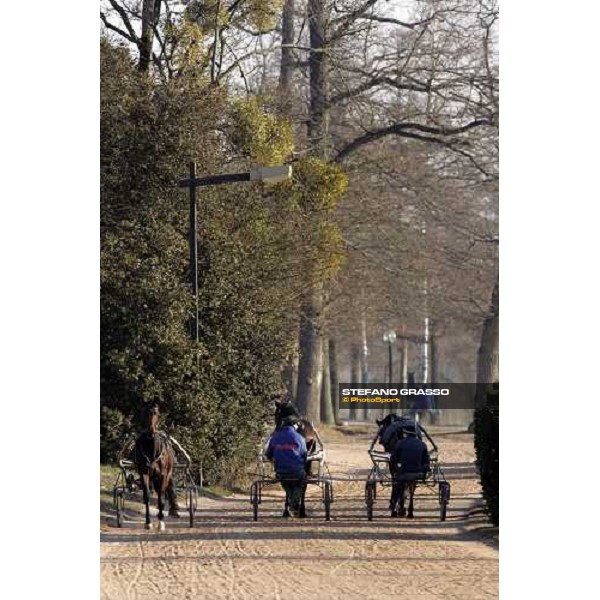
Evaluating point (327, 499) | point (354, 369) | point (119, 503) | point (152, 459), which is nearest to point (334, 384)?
point (354, 369)

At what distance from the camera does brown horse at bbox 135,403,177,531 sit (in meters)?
14.9

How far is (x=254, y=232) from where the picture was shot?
1780 centimetres

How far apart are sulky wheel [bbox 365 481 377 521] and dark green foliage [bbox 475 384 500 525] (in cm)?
108

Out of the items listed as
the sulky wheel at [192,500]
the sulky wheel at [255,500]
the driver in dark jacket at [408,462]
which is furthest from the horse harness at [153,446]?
the driver in dark jacket at [408,462]

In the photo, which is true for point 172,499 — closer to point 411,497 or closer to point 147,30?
point 411,497

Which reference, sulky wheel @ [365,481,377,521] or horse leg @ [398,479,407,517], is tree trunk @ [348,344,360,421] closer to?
sulky wheel @ [365,481,377,521]

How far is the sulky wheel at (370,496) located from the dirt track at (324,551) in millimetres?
109

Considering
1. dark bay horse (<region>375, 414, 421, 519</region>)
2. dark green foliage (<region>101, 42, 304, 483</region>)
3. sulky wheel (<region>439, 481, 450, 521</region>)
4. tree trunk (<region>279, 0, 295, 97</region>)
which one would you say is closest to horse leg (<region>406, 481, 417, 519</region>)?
dark bay horse (<region>375, 414, 421, 519</region>)

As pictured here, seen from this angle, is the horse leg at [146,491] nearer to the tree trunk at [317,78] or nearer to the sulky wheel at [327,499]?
the sulky wheel at [327,499]

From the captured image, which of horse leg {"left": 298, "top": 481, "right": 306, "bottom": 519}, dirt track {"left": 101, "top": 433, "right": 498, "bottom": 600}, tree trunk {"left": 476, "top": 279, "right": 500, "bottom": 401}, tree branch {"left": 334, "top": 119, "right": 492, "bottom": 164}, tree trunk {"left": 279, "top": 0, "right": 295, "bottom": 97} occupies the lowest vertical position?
dirt track {"left": 101, "top": 433, "right": 498, "bottom": 600}

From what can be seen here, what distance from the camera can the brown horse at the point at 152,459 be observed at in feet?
49.0

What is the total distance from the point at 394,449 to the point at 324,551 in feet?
6.33
